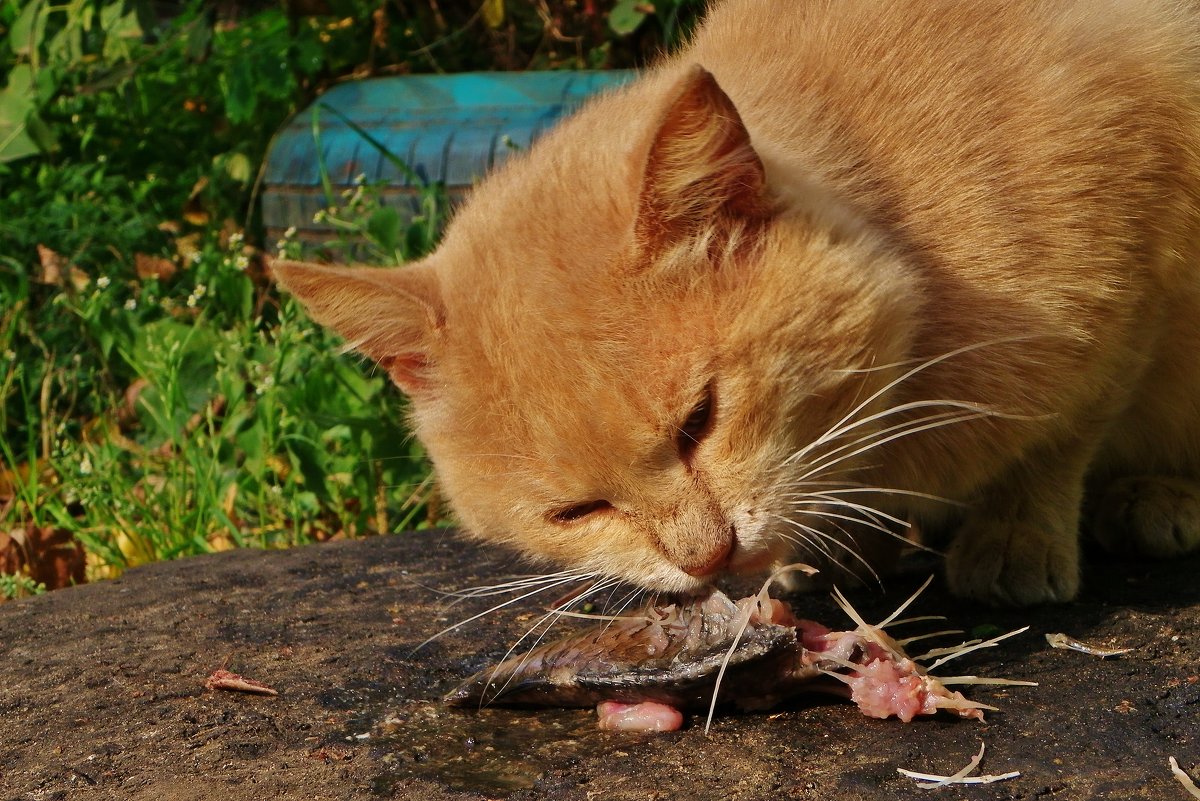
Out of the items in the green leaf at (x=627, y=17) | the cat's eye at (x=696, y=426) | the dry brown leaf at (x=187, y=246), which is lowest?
the cat's eye at (x=696, y=426)

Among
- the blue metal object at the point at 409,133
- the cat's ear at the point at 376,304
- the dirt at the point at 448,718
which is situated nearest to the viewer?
the dirt at the point at 448,718

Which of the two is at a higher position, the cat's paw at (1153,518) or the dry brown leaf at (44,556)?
the cat's paw at (1153,518)

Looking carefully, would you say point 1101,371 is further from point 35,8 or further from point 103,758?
point 35,8

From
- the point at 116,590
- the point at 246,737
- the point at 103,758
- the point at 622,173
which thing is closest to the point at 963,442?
the point at 622,173

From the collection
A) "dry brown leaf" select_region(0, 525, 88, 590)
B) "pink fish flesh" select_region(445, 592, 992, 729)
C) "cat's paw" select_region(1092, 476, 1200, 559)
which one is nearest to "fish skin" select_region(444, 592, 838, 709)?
"pink fish flesh" select_region(445, 592, 992, 729)

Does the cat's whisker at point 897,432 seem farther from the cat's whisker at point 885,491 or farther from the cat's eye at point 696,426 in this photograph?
the cat's eye at point 696,426

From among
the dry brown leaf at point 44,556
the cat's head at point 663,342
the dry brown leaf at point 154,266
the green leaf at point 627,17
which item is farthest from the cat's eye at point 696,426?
the dry brown leaf at point 154,266

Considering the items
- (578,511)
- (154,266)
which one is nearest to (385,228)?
(154,266)

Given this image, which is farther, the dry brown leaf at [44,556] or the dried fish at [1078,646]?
the dry brown leaf at [44,556]
